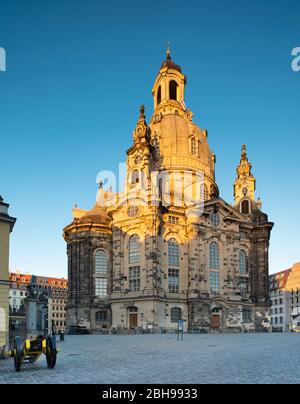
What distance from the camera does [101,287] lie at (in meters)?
69.3

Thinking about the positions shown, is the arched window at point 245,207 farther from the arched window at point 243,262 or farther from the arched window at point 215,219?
the arched window at point 215,219

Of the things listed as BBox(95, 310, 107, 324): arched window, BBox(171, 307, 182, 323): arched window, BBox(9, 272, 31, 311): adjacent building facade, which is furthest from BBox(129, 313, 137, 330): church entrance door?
BBox(9, 272, 31, 311): adjacent building facade

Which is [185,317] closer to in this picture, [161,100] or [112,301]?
[112,301]

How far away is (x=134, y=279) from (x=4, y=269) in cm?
4045

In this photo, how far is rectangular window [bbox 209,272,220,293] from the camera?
67.2 m

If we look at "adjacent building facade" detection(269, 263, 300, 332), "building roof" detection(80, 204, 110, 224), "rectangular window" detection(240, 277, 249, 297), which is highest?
"building roof" detection(80, 204, 110, 224)

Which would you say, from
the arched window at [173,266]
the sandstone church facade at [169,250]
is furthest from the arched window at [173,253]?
the sandstone church facade at [169,250]

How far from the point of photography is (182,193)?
245 ft

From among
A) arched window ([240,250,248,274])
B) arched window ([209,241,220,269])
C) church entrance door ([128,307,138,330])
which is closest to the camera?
church entrance door ([128,307,138,330])

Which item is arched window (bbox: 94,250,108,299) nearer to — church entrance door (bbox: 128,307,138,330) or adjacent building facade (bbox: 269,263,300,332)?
church entrance door (bbox: 128,307,138,330)

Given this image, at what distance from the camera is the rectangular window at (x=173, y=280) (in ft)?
209

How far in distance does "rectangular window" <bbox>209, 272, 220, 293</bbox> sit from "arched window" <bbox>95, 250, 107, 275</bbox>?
1599cm
